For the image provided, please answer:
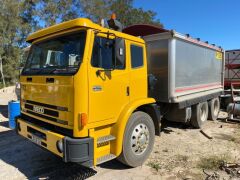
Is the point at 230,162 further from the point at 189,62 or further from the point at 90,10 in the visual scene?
the point at 90,10

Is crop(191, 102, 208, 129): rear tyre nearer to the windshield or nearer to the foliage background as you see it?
the windshield

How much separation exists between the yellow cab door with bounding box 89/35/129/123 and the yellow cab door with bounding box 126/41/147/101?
246mm

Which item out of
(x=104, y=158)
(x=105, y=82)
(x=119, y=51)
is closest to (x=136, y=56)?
(x=119, y=51)

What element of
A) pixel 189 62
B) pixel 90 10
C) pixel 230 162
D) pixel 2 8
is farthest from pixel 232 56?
pixel 2 8

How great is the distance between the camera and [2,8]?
31188mm

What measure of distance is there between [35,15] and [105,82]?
27226 mm

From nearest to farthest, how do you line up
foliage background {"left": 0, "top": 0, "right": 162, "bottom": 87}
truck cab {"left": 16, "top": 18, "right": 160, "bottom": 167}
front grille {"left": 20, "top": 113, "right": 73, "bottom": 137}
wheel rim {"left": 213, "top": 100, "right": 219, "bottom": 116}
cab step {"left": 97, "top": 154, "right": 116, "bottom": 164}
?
1. truck cab {"left": 16, "top": 18, "right": 160, "bottom": 167}
2. front grille {"left": 20, "top": 113, "right": 73, "bottom": 137}
3. cab step {"left": 97, "top": 154, "right": 116, "bottom": 164}
4. wheel rim {"left": 213, "top": 100, "right": 219, "bottom": 116}
5. foliage background {"left": 0, "top": 0, "right": 162, "bottom": 87}

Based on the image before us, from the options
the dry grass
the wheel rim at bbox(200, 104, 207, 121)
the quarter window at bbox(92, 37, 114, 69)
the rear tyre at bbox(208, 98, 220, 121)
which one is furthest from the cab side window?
the rear tyre at bbox(208, 98, 220, 121)

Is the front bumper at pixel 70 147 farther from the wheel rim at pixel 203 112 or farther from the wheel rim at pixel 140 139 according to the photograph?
the wheel rim at pixel 203 112

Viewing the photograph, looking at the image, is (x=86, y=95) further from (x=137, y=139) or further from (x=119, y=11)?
Result: (x=119, y=11)

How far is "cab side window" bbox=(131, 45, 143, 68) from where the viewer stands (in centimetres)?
477

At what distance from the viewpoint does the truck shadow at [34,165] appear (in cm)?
459

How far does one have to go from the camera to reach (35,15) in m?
28.4

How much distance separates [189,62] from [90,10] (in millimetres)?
23916
